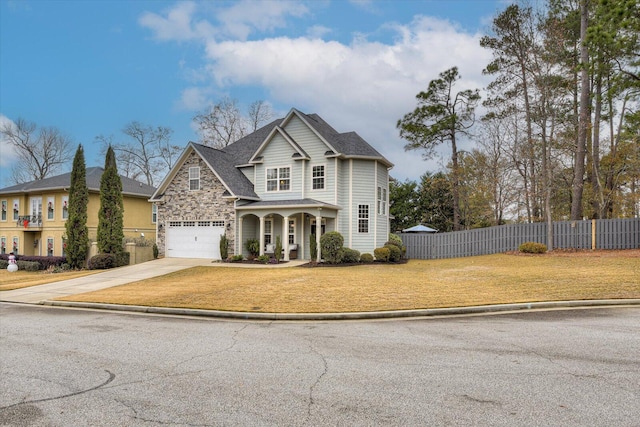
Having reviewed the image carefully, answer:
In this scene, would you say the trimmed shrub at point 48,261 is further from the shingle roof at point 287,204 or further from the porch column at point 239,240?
the shingle roof at point 287,204

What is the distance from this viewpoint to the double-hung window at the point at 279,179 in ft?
85.3

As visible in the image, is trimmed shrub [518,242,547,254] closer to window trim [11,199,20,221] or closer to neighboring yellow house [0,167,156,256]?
neighboring yellow house [0,167,156,256]

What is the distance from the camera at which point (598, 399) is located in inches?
171

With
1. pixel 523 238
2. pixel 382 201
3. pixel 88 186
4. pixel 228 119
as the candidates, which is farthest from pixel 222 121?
pixel 523 238

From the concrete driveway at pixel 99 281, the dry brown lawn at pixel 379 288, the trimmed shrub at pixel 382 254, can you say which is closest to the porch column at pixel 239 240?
the concrete driveway at pixel 99 281

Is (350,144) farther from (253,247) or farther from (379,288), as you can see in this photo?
(379,288)

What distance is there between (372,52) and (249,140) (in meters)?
12.2

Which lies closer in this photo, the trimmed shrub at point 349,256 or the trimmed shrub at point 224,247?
the trimmed shrub at point 349,256

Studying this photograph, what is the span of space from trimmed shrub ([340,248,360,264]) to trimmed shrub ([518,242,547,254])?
954 cm

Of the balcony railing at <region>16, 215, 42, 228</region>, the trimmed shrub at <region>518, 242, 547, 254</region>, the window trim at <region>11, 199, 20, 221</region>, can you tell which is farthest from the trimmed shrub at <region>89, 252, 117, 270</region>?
the trimmed shrub at <region>518, 242, 547, 254</region>

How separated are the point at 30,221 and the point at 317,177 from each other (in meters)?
23.7

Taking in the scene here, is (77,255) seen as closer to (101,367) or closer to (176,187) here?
(176,187)

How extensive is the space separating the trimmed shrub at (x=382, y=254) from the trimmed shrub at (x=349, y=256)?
1.32 metres

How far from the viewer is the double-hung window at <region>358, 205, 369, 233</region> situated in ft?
83.5
